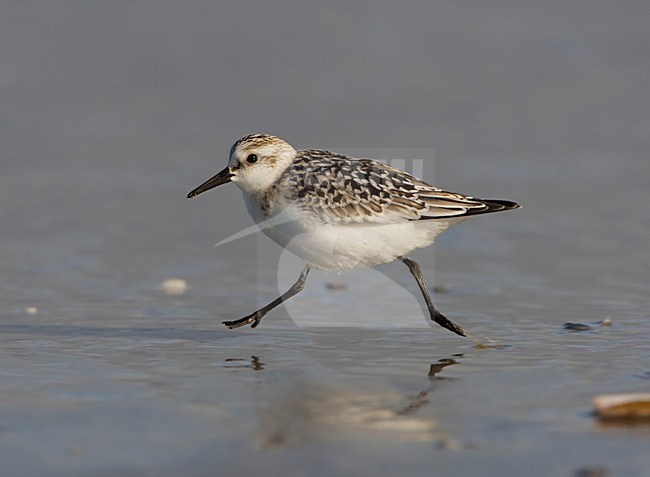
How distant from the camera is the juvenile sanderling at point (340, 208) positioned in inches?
247

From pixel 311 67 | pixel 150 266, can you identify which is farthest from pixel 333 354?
pixel 311 67

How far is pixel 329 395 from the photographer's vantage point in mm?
5012

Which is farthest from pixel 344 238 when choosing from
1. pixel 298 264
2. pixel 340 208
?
pixel 298 264

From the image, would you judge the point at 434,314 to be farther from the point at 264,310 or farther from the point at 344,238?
the point at 264,310

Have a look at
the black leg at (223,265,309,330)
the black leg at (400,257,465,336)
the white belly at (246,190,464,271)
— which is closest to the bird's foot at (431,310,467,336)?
the black leg at (400,257,465,336)

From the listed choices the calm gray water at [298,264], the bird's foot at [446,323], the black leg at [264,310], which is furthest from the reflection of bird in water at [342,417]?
the black leg at [264,310]

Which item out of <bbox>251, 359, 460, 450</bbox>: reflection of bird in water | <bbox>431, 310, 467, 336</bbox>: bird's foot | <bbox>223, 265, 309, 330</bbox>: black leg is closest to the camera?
<bbox>251, 359, 460, 450</bbox>: reflection of bird in water

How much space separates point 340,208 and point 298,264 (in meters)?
1.40

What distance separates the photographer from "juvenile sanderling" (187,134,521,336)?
629 cm

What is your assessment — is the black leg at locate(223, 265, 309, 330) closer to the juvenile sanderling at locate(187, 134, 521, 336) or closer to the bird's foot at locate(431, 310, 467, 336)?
the juvenile sanderling at locate(187, 134, 521, 336)

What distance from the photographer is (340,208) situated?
20.7 feet

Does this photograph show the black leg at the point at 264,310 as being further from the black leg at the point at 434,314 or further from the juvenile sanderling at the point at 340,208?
the black leg at the point at 434,314

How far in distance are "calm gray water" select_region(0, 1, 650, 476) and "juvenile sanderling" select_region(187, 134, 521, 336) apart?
0.45 meters

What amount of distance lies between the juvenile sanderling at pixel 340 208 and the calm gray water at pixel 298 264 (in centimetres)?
45
